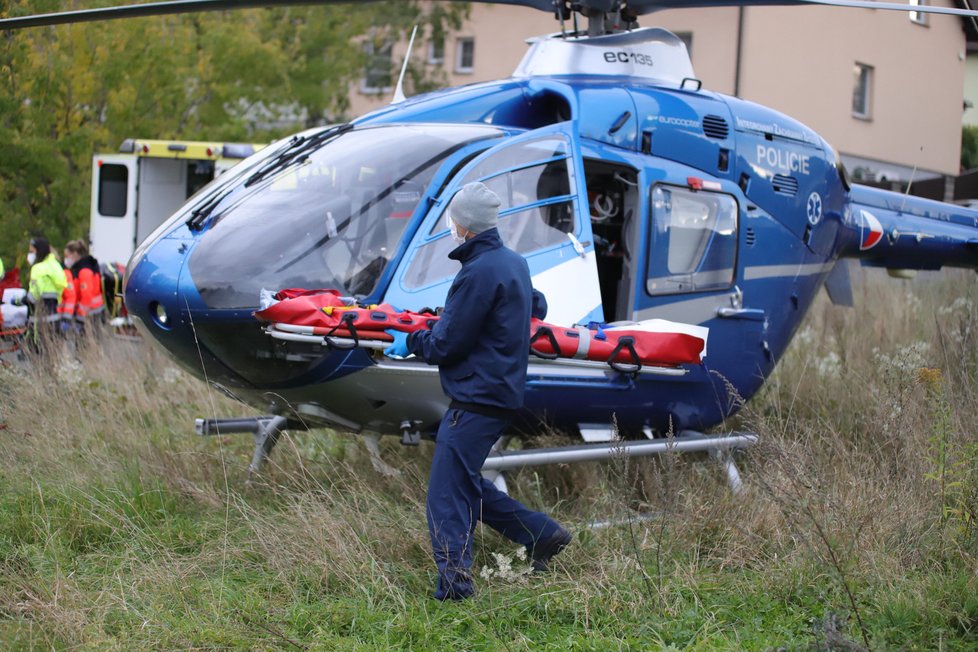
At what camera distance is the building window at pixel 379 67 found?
26797mm

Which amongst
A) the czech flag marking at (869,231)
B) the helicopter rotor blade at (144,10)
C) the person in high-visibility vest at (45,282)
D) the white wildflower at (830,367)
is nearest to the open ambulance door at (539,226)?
the helicopter rotor blade at (144,10)

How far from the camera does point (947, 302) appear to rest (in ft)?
47.9

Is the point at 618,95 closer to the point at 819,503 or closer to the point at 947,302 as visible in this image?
the point at 819,503

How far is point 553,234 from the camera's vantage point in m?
6.61

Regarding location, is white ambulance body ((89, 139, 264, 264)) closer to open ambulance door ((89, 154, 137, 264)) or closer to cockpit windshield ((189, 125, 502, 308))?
open ambulance door ((89, 154, 137, 264))

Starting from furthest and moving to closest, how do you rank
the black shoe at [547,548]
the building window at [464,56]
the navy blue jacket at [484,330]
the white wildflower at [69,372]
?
the building window at [464,56], the white wildflower at [69,372], the black shoe at [547,548], the navy blue jacket at [484,330]

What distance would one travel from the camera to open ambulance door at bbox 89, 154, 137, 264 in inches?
642

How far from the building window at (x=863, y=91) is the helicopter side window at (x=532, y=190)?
2082 cm

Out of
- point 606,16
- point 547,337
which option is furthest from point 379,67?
point 547,337

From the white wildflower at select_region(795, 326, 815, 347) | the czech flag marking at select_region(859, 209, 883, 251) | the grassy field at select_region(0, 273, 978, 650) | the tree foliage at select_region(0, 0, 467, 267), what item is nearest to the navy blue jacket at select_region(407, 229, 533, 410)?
the grassy field at select_region(0, 273, 978, 650)

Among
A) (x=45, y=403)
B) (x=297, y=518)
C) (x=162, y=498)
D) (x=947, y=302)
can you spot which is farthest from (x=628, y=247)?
(x=947, y=302)

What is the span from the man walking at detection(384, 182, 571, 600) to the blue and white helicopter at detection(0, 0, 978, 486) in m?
0.66

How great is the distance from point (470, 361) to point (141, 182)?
42.0 feet

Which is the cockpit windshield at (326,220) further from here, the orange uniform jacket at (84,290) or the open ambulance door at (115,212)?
the open ambulance door at (115,212)
